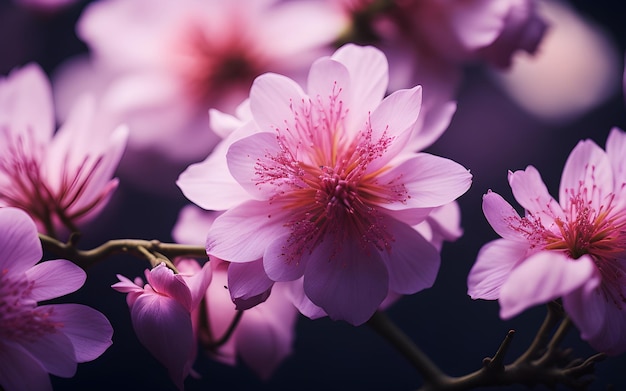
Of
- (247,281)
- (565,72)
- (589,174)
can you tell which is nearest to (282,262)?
(247,281)

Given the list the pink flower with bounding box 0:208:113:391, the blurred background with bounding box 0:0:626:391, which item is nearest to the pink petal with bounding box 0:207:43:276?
the pink flower with bounding box 0:208:113:391

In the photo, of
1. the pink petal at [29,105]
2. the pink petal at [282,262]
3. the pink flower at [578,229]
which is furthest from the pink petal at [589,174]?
the pink petal at [29,105]

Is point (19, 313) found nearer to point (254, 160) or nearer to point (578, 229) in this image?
point (254, 160)

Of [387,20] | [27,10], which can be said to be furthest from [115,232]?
[387,20]

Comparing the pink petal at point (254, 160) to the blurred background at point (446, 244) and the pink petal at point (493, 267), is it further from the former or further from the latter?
the blurred background at point (446, 244)

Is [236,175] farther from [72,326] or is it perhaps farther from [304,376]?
[304,376]

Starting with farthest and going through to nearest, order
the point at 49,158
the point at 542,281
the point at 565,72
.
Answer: the point at 565,72 → the point at 49,158 → the point at 542,281

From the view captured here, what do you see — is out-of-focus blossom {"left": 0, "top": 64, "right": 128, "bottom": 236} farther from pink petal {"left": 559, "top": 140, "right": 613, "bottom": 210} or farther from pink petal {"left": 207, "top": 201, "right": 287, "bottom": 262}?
pink petal {"left": 559, "top": 140, "right": 613, "bottom": 210}
